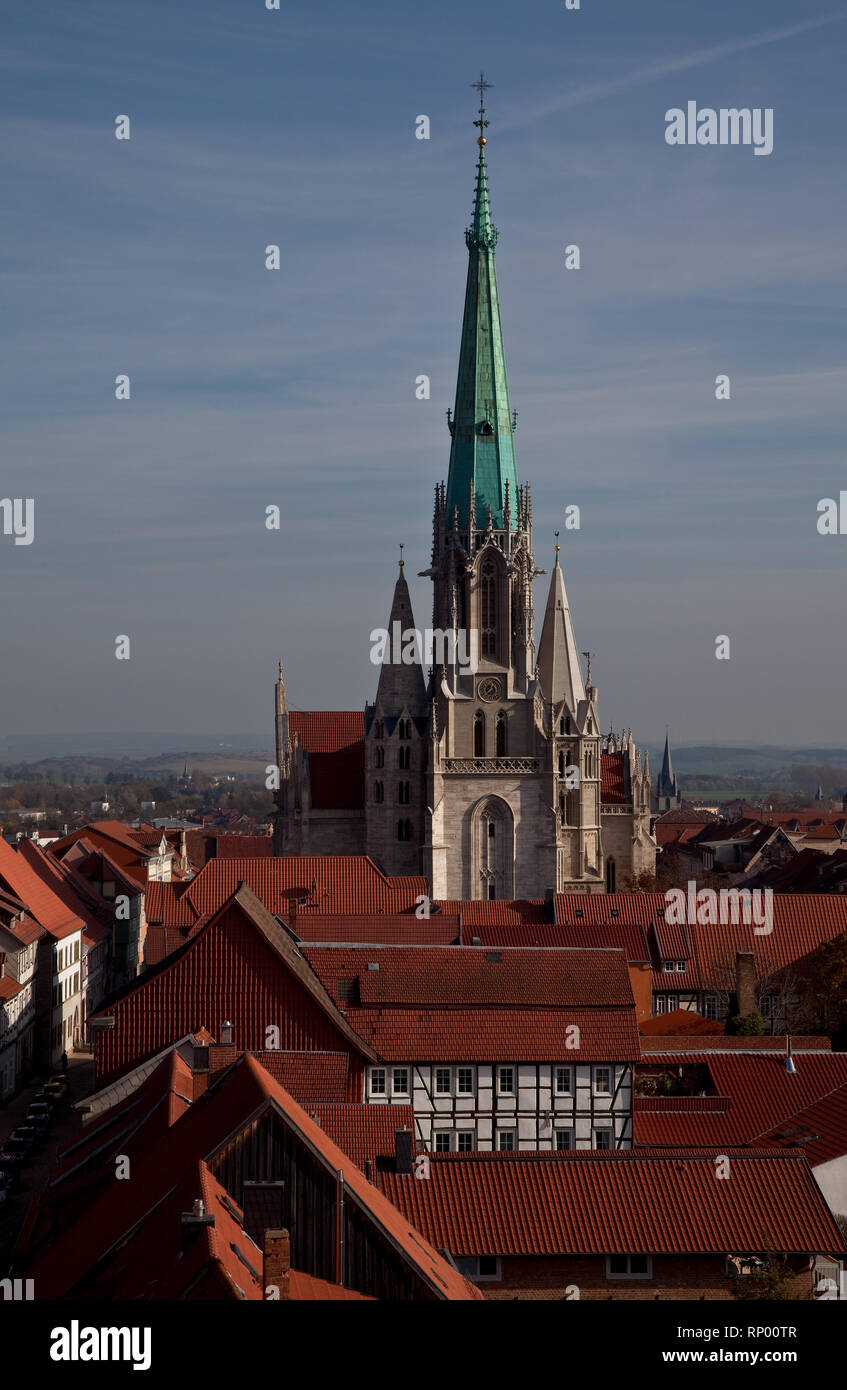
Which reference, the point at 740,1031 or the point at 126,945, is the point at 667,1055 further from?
the point at 126,945

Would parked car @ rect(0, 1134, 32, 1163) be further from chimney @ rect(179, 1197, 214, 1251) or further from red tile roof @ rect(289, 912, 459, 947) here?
chimney @ rect(179, 1197, 214, 1251)

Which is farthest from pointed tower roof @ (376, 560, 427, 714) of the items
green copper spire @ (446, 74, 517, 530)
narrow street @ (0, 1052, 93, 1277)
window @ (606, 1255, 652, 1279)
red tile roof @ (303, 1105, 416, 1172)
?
window @ (606, 1255, 652, 1279)

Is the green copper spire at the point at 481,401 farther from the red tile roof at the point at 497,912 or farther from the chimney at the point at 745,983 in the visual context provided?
the chimney at the point at 745,983

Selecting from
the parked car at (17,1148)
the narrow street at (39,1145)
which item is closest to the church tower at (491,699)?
the narrow street at (39,1145)

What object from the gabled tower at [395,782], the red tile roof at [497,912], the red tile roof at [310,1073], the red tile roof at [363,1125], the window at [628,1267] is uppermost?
the gabled tower at [395,782]

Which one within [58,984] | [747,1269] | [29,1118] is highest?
[58,984]

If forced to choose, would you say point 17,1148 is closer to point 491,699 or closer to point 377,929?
point 377,929
